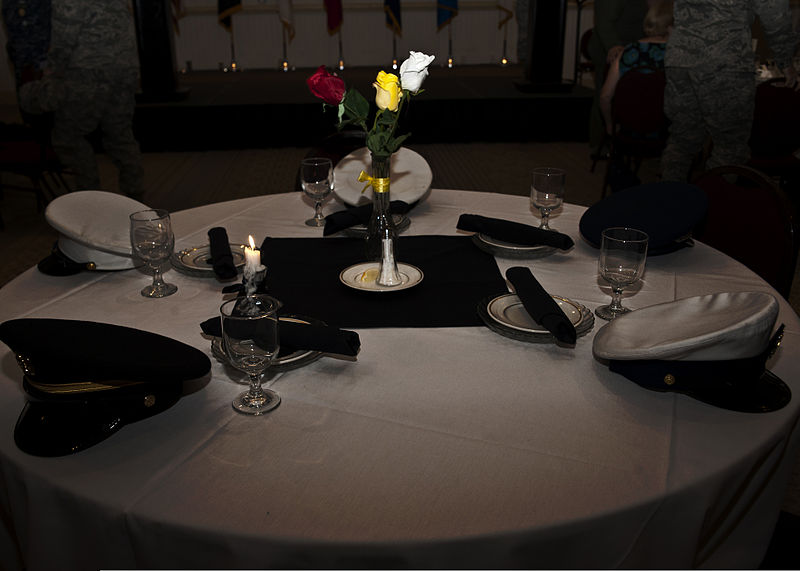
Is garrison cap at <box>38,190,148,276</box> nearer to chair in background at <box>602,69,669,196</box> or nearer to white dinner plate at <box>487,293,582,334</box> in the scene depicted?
white dinner plate at <box>487,293,582,334</box>

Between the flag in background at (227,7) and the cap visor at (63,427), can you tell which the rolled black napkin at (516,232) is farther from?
the flag in background at (227,7)

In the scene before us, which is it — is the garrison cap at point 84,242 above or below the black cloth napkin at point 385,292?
above

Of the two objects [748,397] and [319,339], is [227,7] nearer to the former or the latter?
[319,339]

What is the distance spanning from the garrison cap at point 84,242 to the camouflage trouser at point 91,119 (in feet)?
9.03

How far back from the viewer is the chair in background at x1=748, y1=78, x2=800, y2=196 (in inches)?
139

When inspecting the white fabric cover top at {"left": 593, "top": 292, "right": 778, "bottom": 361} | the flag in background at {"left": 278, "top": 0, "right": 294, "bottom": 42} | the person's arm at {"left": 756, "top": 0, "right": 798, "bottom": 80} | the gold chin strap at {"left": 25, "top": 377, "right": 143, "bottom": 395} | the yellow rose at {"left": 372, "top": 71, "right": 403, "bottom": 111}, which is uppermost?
the flag in background at {"left": 278, "top": 0, "right": 294, "bottom": 42}

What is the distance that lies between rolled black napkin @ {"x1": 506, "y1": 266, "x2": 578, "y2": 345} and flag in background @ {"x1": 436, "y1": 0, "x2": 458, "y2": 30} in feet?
30.1

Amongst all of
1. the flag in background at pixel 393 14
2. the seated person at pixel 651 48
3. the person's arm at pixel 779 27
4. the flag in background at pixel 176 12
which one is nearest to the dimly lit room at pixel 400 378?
the person's arm at pixel 779 27

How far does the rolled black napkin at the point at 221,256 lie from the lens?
1.40m

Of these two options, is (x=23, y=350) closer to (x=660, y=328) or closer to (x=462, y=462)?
(x=462, y=462)

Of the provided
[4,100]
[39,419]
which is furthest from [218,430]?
[4,100]

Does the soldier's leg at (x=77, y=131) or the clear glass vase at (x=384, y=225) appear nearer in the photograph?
the clear glass vase at (x=384, y=225)

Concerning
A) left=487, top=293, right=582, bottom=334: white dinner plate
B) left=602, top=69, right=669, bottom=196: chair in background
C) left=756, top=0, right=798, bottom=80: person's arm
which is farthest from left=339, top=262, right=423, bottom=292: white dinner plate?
left=602, top=69, right=669, bottom=196: chair in background

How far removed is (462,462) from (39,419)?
0.58 metres
